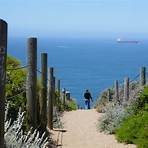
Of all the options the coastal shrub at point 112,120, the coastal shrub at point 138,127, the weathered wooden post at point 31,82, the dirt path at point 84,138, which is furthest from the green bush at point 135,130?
the weathered wooden post at point 31,82

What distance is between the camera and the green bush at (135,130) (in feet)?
43.4

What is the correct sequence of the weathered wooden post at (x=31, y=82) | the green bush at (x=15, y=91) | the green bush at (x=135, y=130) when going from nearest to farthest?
the weathered wooden post at (x=31, y=82) < the green bush at (x=15, y=91) < the green bush at (x=135, y=130)

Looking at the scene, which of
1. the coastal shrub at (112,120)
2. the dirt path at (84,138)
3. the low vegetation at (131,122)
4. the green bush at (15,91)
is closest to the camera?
the green bush at (15,91)

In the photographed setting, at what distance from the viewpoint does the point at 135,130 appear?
14039mm

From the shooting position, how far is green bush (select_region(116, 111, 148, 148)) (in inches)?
521

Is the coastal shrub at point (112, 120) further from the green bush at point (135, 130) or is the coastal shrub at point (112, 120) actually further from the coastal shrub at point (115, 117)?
the green bush at point (135, 130)

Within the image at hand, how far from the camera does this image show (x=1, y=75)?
652 cm

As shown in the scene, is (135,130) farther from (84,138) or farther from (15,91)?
(15,91)

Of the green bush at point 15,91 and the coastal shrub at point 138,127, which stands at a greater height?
the green bush at point 15,91

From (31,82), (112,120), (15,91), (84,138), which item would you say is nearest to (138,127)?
(84,138)

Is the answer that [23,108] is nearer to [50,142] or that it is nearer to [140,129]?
[50,142]

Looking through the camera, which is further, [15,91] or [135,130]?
[135,130]

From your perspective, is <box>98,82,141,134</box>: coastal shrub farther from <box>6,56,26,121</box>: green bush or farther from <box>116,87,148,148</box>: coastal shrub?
<box>6,56,26,121</box>: green bush

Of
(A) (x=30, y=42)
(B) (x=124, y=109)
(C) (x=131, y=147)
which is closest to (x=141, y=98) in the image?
(B) (x=124, y=109)
